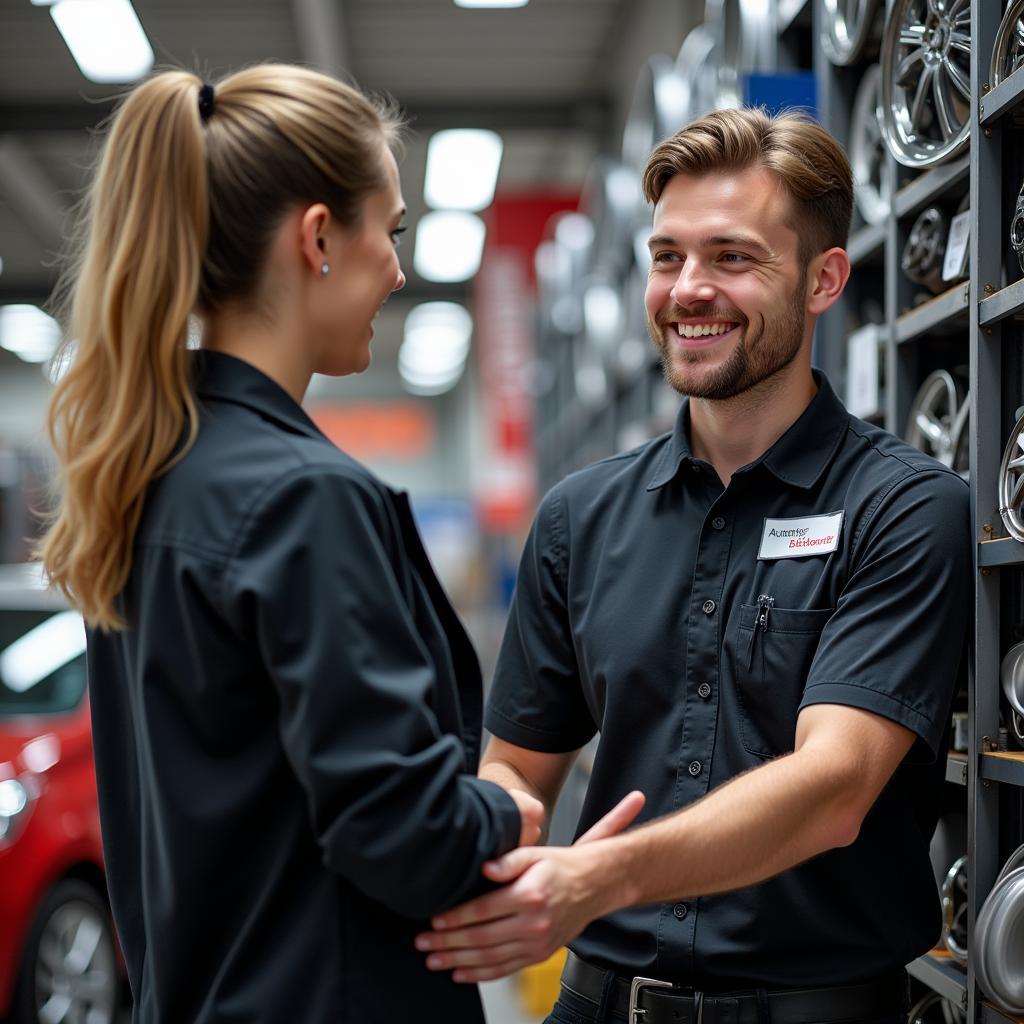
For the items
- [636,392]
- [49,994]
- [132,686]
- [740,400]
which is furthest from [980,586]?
[636,392]

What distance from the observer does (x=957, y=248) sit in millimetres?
2338

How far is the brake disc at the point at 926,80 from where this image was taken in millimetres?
2246

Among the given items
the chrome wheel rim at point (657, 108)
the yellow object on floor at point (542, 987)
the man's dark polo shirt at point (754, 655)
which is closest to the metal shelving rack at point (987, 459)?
the man's dark polo shirt at point (754, 655)

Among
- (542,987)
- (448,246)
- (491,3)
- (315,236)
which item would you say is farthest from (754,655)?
(448,246)

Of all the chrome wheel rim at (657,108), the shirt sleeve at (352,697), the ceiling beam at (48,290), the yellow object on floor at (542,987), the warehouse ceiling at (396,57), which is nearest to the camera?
the shirt sleeve at (352,697)

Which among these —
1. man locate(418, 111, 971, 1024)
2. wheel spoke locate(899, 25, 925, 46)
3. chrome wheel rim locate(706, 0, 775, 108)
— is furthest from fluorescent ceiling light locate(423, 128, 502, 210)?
man locate(418, 111, 971, 1024)

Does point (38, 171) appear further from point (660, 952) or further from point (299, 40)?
point (660, 952)

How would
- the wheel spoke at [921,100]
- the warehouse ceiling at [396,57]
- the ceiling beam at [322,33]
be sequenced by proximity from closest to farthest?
the wheel spoke at [921,100] → the ceiling beam at [322,33] → the warehouse ceiling at [396,57]

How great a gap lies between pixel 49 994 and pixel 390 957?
10.4ft

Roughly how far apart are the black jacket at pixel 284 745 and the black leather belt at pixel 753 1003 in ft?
1.52

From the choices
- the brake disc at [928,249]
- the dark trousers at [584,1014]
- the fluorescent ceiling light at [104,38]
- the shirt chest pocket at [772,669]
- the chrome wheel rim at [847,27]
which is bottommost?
the dark trousers at [584,1014]

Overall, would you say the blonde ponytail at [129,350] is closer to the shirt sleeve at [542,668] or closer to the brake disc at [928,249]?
the shirt sleeve at [542,668]

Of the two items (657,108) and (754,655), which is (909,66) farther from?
(657,108)

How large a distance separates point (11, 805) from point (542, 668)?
2.61 metres
